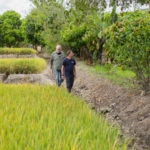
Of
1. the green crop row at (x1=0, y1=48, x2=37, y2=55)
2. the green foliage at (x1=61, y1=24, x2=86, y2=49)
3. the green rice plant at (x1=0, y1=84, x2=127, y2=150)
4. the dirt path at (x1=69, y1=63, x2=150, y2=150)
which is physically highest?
the green foliage at (x1=61, y1=24, x2=86, y2=49)

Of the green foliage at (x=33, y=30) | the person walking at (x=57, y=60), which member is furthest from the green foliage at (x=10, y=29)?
the person walking at (x=57, y=60)

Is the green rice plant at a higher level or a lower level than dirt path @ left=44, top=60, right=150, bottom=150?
higher

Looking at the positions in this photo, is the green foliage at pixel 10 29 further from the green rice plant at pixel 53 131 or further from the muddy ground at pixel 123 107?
the green rice plant at pixel 53 131

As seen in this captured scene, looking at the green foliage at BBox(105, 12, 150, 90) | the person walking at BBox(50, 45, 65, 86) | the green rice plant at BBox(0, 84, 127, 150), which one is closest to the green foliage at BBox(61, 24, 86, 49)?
the person walking at BBox(50, 45, 65, 86)

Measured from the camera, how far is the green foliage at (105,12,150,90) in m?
9.45

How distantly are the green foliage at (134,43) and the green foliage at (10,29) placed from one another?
33.5 m

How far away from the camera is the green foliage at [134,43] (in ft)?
31.0

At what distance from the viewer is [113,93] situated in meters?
10.9

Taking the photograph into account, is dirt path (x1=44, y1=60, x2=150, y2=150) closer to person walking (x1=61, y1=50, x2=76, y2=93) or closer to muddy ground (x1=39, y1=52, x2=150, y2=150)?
muddy ground (x1=39, y1=52, x2=150, y2=150)

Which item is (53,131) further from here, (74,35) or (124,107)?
(74,35)

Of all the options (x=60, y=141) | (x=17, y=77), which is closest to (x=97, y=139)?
(x=60, y=141)

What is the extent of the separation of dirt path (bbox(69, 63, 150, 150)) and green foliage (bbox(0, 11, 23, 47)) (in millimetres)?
30352

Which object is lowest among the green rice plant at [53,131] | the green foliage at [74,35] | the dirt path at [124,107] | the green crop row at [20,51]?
the green crop row at [20,51]

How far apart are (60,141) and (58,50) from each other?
7.23m
